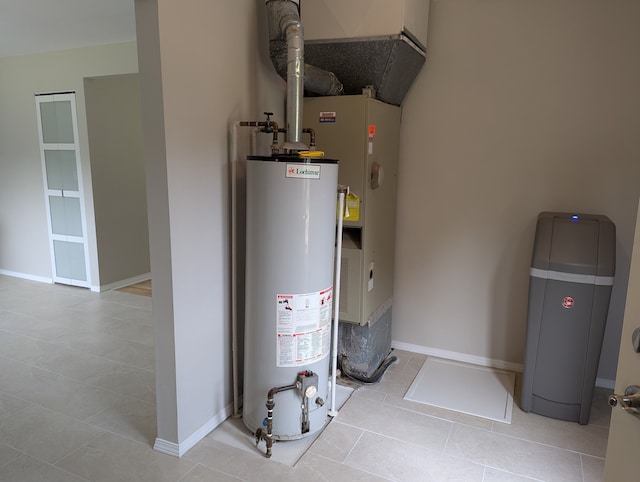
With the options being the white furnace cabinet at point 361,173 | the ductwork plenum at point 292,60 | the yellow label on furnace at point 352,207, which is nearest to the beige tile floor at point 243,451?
the white furnace cabinet at point 361,173

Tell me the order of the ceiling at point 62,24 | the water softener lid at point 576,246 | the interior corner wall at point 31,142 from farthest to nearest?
the interior corner wall at point 31,142 < the ceiling at point 62,24 < the water softener lid at point 576,246

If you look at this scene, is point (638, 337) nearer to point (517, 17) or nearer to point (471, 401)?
point (471, 401)

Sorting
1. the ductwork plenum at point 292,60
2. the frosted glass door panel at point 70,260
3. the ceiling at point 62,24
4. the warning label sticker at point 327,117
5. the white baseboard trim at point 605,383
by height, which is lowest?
the white baseboard trim at point 605,383

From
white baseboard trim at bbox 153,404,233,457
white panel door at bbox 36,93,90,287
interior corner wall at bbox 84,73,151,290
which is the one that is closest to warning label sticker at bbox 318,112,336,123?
white baseboard trim at bbox 153,404,233,457

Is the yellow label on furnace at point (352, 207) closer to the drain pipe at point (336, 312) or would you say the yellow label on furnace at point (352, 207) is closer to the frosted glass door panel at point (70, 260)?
the drain pipe at point (336, 312)

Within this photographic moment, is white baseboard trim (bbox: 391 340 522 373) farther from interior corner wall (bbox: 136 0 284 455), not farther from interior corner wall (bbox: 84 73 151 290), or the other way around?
interior corner wall (bbox: 84 73 151 290)

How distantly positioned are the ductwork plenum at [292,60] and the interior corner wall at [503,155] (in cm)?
98

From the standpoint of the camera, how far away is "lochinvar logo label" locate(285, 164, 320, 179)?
2139 mm

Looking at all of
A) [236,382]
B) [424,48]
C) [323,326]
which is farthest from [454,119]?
[236,382]

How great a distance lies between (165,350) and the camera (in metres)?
2.20

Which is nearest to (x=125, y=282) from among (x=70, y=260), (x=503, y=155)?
(x=70, y=260)

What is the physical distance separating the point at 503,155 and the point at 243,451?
2.41 meters

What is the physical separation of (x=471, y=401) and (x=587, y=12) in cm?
244

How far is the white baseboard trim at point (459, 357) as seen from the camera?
320 centimetres
